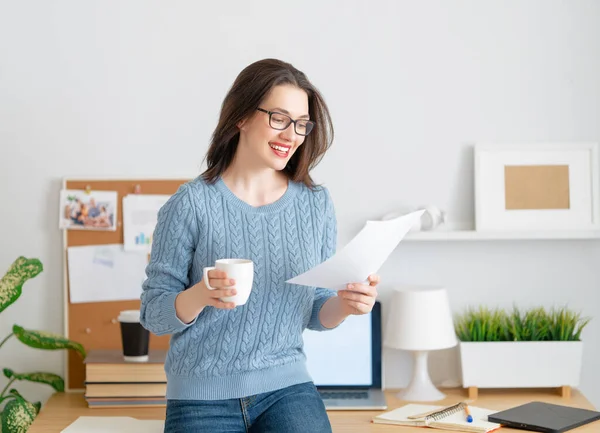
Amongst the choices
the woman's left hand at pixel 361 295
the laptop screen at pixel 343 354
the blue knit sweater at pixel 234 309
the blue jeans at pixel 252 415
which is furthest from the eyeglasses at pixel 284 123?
the laptop screen at pixel 343 354

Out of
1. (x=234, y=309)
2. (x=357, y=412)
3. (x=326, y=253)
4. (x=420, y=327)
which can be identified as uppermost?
(x=326, y=253)

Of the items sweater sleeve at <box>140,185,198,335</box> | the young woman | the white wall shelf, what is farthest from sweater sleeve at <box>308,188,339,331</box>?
the white wall shelf

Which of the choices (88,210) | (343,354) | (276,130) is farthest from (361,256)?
(88,210)

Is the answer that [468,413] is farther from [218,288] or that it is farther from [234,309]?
[218,288]

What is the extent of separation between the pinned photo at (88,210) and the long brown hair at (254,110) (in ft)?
2.49

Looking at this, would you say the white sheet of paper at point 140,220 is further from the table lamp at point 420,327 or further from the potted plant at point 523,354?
the potted plant at point 523,354

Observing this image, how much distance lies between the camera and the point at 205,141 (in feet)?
8.09

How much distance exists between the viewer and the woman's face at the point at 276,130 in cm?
167

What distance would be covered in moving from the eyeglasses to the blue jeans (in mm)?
555

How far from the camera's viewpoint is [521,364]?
232cm

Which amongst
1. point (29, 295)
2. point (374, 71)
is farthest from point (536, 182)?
point (29, 295)

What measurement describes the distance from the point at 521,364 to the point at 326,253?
813 millimetres

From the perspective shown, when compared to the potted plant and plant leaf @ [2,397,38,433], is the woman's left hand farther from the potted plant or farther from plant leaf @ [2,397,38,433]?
plant leaf @ [2,397,38,433]

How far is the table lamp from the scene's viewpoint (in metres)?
2.30
